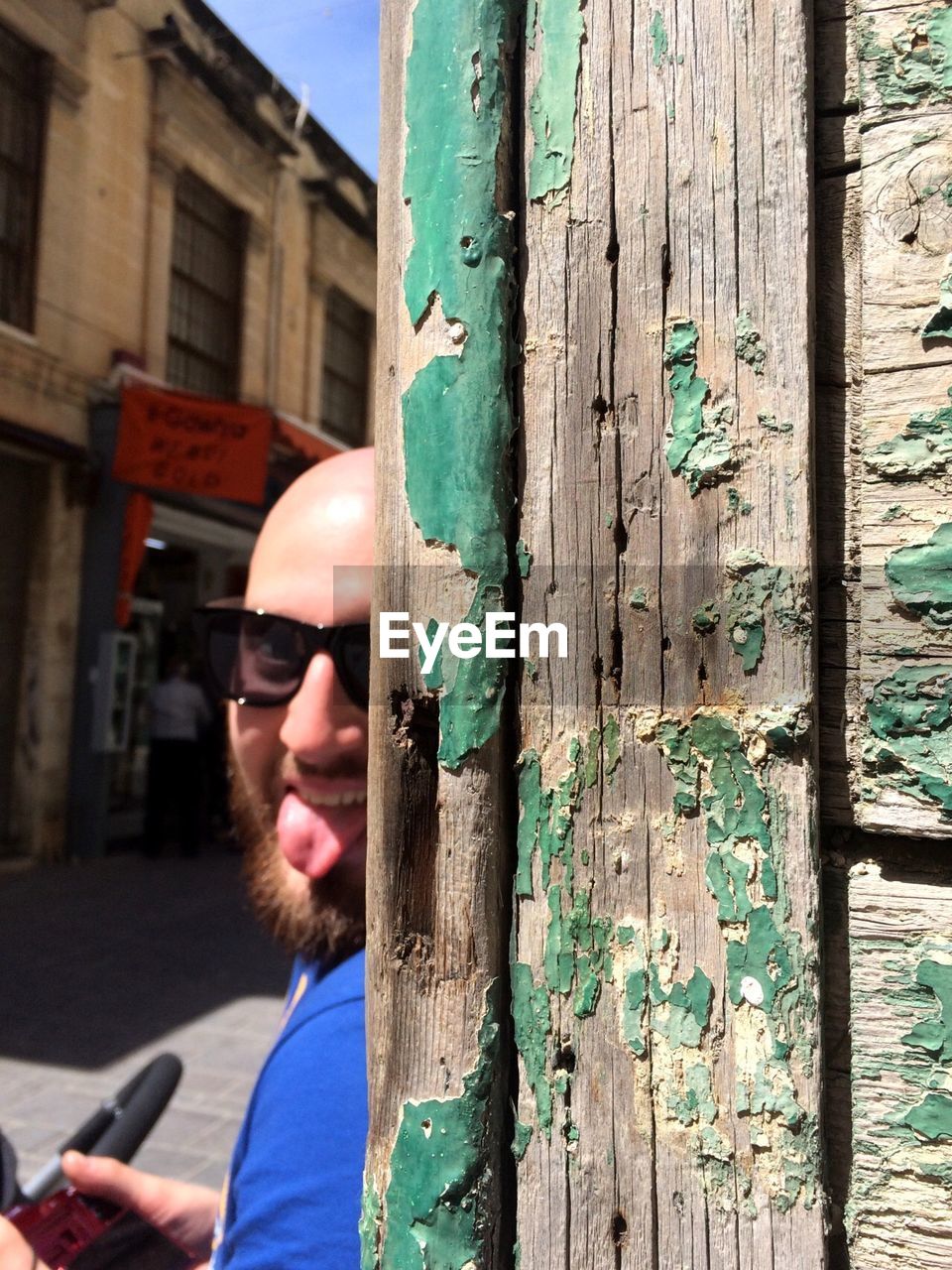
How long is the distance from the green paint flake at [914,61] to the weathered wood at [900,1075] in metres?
0.52

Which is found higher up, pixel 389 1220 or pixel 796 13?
pixel 796 13

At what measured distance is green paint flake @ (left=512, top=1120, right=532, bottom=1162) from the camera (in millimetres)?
766

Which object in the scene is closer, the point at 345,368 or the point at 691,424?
the point at 691,424

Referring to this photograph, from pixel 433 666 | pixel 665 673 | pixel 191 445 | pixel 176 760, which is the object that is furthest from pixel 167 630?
pixel 665 673

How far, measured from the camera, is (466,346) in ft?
2.61

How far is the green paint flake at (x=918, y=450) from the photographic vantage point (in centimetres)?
69

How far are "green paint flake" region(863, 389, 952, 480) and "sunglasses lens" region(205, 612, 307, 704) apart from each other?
1010mm

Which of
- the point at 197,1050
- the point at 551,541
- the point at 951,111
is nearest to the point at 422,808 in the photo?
the point at 551,541

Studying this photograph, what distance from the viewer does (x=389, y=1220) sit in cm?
78

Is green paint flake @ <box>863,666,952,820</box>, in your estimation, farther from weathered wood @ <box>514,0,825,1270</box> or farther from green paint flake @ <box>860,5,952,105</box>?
green paint flake @ <box>860,5,952,105</box>

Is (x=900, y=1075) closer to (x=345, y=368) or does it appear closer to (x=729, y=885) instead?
(x=729, y=885)

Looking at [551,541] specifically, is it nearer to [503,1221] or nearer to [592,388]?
[592,388]

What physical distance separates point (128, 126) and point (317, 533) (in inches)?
375

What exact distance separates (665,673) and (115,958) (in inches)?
223
